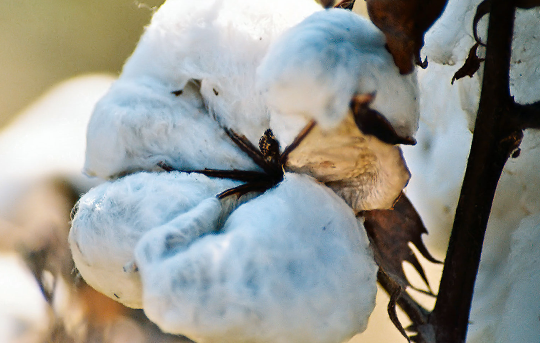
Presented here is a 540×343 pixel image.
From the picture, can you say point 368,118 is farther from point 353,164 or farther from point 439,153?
point 439,153

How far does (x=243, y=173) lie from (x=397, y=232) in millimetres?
163

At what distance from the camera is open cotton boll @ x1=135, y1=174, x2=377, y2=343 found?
0.85 ft

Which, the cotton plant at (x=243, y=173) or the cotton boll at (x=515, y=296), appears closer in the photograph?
the cotton plant at (x=243, y=173)

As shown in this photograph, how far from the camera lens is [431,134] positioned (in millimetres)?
541

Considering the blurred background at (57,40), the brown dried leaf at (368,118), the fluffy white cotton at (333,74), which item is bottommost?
the blurred background at (57,40)

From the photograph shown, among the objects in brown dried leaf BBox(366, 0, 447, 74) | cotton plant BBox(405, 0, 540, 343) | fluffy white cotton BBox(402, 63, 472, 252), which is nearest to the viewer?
brown dried leaf BBox(366, 0, 447, 74)

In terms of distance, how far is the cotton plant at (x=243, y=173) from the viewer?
262 mm

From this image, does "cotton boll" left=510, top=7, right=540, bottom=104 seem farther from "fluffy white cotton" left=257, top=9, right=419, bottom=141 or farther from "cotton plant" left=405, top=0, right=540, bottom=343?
"fluffy white cotton" left=257, top=9, right=419, bottom=141

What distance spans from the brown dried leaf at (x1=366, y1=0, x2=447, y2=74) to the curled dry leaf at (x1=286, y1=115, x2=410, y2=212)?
0.05 metres

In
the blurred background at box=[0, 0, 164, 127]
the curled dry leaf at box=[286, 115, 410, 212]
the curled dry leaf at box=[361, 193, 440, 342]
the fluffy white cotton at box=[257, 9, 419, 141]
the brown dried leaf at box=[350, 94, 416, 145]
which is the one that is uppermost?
the fluffy white cotton at box=[257, 9, 419, 141]

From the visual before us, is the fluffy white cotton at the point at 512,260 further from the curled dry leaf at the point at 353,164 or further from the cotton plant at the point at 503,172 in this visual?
the curled dry leaf at the point at 353,164

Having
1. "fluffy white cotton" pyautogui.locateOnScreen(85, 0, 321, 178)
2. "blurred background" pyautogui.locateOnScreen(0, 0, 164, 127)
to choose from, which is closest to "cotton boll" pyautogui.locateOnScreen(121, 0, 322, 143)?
"fluffy white cotton" pyautogui.locateOnScreen(85, 0, 321, 178)

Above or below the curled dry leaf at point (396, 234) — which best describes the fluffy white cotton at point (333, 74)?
above

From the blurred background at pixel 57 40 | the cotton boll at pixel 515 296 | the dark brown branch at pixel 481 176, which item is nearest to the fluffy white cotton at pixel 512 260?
the cotton boll at pixel 515 296
